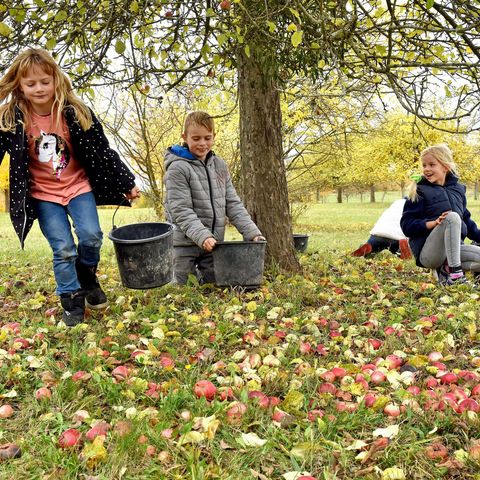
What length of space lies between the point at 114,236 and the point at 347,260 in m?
3.22

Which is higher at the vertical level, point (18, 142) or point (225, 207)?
point (18, 142)

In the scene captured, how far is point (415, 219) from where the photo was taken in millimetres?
4703

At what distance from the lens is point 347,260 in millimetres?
6098

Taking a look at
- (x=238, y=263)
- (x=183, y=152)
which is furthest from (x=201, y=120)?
(x=238, y=263)

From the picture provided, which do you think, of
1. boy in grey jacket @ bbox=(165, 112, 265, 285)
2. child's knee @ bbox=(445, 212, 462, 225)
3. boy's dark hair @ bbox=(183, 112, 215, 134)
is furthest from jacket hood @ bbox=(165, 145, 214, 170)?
child's knee @ bbox=(445, 212, 462, 225)

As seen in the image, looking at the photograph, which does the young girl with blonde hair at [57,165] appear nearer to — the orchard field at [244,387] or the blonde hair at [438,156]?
the orchard field at [244,387]

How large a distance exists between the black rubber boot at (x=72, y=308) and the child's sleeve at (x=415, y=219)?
9.48 feet

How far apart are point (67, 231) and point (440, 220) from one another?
3031 millimetres

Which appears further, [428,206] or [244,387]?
[428,206]

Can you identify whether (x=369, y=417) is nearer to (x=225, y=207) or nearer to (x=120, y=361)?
(x=120, y=361)

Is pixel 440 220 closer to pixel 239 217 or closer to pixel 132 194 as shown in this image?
pixel 239 217

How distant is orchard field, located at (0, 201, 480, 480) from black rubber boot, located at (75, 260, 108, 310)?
103 mm

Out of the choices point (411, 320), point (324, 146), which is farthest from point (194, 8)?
point (324, 146)

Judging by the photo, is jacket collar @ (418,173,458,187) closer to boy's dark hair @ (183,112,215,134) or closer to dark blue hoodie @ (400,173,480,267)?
dark blue hoodie @ (400,173,480,267)
